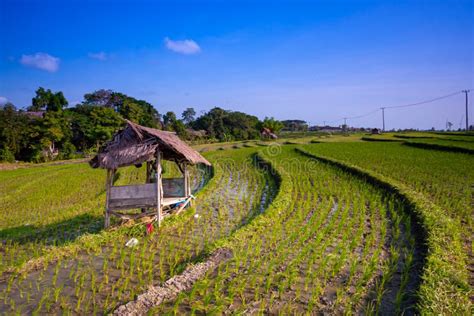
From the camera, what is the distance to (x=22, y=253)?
6.17m

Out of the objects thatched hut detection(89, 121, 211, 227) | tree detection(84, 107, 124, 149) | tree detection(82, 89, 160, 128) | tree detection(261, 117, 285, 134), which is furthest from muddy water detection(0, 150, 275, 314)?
tree detection(261, 117, 285, 134)

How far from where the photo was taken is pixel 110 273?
16.5 ft

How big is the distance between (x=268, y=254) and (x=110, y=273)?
2.75 metres

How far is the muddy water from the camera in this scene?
4164mm

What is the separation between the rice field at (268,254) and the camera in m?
4.05

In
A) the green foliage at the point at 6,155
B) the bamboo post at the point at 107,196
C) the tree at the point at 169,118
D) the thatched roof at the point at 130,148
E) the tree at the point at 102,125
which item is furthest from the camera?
the tree at the point at 169,118

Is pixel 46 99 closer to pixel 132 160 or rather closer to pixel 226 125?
pixel 226 125

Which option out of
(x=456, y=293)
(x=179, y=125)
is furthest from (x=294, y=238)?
(x=179, y=125)

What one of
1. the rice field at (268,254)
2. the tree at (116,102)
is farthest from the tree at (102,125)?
the rice field at (268,254)

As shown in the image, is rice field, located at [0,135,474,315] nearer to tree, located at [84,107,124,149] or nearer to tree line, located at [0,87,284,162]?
tree line, located at [0,87,284,162]

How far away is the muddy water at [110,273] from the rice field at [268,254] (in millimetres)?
23

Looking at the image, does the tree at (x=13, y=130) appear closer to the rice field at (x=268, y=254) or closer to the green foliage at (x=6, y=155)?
the green foliage at (x=6, y=155)

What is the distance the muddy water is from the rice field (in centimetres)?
2

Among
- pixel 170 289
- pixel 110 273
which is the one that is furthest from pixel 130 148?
pixel 170 289
